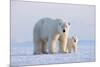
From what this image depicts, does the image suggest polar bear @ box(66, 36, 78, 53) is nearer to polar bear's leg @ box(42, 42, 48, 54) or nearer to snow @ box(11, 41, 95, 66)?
snow @ box(11, 41, 95, 66)

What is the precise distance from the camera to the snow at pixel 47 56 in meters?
1.95

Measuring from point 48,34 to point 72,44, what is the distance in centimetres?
22

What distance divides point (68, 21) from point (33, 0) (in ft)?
1.07

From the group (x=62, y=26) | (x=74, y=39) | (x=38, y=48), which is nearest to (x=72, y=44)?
(x=74, y=39)

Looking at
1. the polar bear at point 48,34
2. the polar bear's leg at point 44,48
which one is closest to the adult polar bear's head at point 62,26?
the polar bear at point 48,34

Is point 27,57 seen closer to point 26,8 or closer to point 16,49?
point 16,49

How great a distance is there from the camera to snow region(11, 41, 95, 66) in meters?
1.95

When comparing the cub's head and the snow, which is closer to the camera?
the snow

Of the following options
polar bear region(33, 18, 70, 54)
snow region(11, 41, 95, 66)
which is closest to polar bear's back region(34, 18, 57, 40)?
polar bear region(33, 18, 70, 54)

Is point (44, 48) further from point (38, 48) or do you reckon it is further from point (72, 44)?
point (72, 44)

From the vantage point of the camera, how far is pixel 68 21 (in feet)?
6.90

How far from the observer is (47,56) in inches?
80.4

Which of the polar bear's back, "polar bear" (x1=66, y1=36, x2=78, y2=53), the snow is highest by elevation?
the polar bear's back

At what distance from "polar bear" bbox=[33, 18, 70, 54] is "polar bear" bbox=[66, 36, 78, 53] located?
0.07 meters
